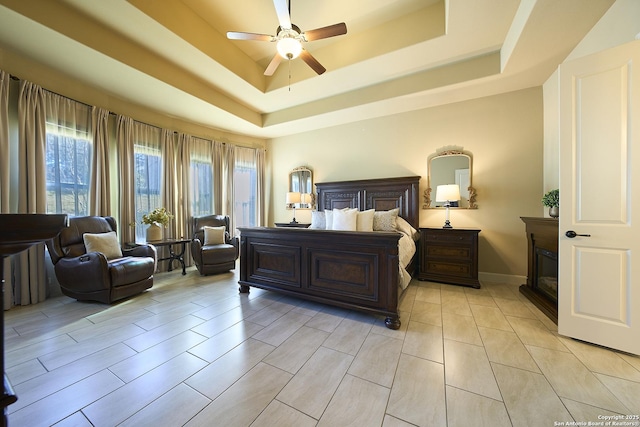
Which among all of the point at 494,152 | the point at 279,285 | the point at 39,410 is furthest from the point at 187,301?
the point at 494,152

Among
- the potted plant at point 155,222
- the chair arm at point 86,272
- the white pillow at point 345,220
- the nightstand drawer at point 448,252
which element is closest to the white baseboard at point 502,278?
the nightstand drawer at point 448,252

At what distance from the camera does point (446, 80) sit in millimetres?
3207

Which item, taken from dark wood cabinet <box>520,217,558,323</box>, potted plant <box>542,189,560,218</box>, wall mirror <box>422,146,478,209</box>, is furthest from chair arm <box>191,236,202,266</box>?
potted plant <box>542,189,560,218</box>

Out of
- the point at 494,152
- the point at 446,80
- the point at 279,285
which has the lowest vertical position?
the point at 279,285

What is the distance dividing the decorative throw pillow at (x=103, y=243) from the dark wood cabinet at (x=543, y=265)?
17.3 feet

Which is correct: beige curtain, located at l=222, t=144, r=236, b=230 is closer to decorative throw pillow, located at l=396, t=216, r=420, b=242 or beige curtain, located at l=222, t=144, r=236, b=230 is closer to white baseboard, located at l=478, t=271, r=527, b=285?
decorative throw pillow, located at l=396, t=216, r=420, b=242

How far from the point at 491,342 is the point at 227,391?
6.93 ft

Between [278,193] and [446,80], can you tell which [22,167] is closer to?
[278,193]

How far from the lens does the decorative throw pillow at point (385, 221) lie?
3563mm

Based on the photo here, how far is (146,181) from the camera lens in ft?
13.1

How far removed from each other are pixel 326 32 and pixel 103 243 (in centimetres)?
379

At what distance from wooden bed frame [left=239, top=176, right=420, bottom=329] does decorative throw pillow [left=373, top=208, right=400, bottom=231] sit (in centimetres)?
140

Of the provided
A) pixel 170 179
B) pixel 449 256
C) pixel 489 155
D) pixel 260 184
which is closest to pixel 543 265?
pixel 449 256

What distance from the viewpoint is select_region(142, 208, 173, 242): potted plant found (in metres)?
3.73
